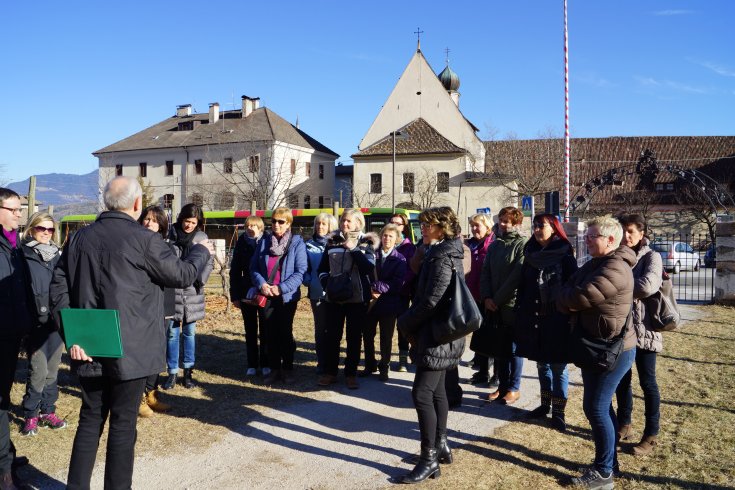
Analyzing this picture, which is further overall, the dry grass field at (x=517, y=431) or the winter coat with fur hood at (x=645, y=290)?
the winter coat with fur hood at (x=645, y=290)

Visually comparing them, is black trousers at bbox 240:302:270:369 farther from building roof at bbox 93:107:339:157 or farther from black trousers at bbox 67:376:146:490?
building roof at bbox 93:107:339:157

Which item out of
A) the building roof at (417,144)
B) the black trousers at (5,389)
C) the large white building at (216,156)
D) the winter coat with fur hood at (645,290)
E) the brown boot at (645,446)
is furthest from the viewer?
the large white building at (216,156)

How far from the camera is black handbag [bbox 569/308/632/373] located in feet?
13.3

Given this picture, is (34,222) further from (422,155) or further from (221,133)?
(221,133)

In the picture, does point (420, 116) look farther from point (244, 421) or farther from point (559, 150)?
point (244, 421)

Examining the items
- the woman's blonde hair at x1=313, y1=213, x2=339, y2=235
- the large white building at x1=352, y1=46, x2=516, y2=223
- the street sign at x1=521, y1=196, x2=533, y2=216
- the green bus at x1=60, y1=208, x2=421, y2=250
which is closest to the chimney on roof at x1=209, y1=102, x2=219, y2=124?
the large white building at x1=352, y1=46, x2=516, y2=223

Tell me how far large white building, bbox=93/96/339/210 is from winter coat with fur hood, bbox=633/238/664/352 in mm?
43588

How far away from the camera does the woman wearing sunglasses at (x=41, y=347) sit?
5086 mm

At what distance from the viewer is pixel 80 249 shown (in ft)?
11.4

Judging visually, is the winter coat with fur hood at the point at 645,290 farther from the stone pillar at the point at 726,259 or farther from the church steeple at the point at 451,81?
the church steeple at the point at 451,81

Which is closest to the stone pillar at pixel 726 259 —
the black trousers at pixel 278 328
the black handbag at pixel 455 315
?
the black trousers at pixel 278 328

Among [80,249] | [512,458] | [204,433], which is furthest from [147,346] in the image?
→ [512,458]

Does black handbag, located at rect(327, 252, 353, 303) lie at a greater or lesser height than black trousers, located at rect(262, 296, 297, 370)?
greater

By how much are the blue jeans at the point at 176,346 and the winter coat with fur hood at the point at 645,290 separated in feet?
14.6
